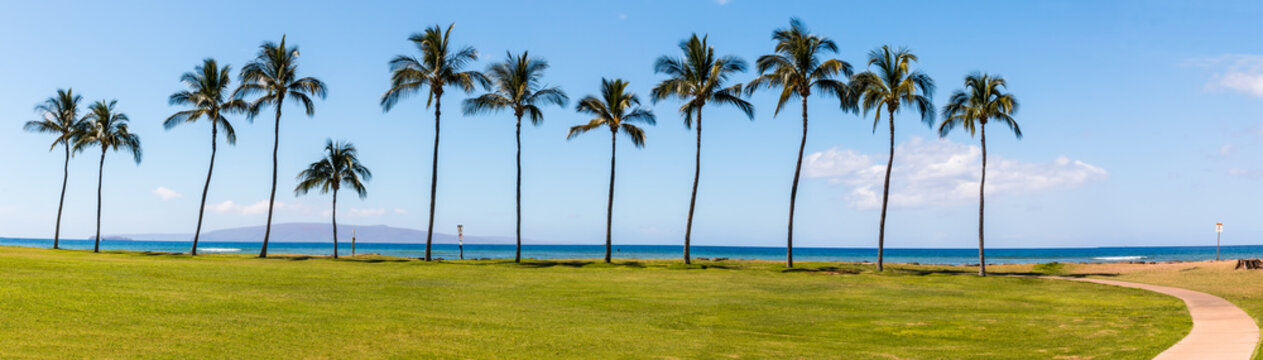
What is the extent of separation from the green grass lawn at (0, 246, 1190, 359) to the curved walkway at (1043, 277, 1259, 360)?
15.9 inches

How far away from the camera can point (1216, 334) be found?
635 inches

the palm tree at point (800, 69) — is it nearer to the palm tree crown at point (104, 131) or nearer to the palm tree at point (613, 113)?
the palm tree at point (613, 113)

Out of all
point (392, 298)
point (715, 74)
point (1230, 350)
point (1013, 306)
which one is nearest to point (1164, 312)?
point (1013, 306)

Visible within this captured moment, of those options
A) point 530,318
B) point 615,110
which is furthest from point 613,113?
point 530,318

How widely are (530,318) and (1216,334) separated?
1358 cm

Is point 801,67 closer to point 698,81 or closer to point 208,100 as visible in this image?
point 698,81

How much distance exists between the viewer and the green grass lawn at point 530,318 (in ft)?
41.9

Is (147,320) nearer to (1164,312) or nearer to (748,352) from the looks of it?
(748,352)

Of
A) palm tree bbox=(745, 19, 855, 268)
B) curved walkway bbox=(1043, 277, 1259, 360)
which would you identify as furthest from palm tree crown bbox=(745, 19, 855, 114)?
curved walkway bbox=(1043, 277, 1259, 360)

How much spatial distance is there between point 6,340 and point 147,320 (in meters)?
2.94

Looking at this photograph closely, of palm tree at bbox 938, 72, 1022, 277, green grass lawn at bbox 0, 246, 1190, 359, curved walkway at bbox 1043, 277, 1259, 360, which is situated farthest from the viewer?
palm tree at bbox 938, 72, 1022, 277

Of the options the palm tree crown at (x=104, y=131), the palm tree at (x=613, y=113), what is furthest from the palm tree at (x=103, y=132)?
the palm tree at (x=613, y=113)

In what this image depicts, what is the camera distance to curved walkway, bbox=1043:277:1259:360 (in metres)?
13.1

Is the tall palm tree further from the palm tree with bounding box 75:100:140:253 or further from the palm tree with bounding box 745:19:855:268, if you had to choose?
the palm tree with bounding box 75:100:140:253
